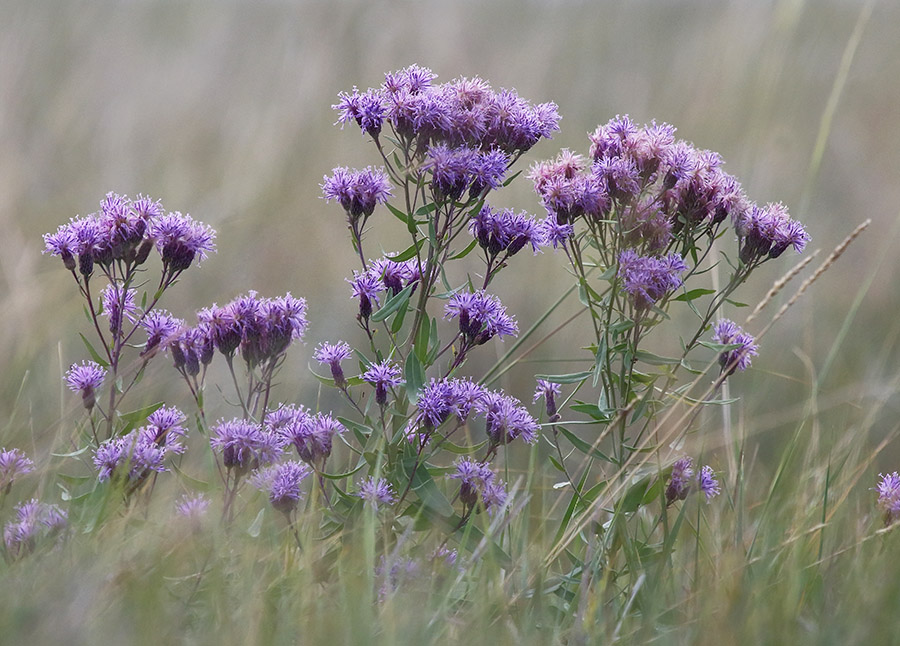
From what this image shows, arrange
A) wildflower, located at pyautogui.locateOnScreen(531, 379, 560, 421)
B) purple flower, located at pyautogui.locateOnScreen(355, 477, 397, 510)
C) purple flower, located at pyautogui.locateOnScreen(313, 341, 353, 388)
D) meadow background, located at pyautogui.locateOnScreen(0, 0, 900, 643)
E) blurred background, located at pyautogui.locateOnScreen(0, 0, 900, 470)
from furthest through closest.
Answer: blurred background, located at pyautogui.locateOnScreen(0, 0, 900, 470), meadow background, located at pyautogui.locateOnScreen(0, 0, 900, 643), wildflower, located at pyautogui.locateOnScreen(531, 379, 560, 421), purple flower, located at pyautogui.locateOnScreen(313, 341, 353, 388), purple flower, located at pyautogui.locateOnScreen(355, 477, 397, 510)

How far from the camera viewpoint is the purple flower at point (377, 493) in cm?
152

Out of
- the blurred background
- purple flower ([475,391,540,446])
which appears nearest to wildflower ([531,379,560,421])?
purple flower ([475,391,540,446])

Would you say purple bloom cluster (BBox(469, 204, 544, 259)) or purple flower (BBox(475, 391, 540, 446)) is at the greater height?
purple bloom cluster (BBox(469, 204, 544, 259))

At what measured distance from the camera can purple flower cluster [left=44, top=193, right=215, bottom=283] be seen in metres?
1.66

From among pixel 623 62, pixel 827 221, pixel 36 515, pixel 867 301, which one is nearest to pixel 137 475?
pixel 36 515

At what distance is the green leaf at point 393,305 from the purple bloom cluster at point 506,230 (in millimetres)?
168

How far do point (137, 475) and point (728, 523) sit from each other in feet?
3.33

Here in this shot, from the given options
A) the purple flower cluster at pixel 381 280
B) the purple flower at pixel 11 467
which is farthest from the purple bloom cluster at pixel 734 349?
the purple flower at pixel 11 467

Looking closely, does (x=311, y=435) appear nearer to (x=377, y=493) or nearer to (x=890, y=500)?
(x=377, y=493)

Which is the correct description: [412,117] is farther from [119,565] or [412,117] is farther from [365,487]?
[119,565]

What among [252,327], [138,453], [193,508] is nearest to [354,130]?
[252,327]

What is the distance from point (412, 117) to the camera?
5.34 ft

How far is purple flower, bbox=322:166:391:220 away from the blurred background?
4.48 ft

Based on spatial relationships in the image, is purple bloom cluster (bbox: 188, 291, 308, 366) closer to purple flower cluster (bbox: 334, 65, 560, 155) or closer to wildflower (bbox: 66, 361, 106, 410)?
wildflower (bbox: 66, 361, 106, 410)
